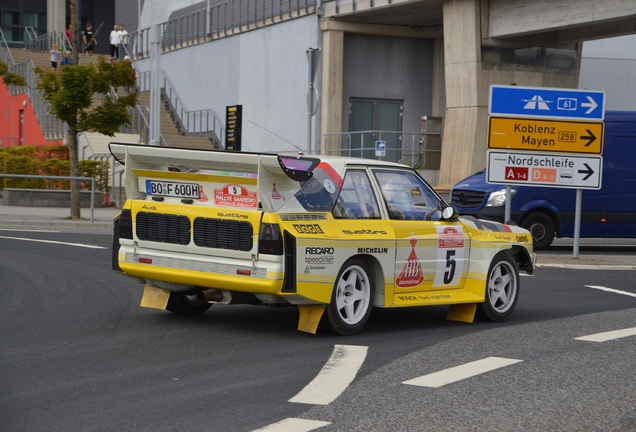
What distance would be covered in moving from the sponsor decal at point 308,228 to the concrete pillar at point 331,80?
26763 millimetres

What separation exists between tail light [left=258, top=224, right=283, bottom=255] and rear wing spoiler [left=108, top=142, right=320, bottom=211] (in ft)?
0.61

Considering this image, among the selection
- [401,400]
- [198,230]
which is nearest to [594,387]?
[401,400]

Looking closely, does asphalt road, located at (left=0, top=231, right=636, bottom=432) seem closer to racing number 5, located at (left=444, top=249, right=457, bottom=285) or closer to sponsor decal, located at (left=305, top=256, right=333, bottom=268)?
racing number 5, located at (left=444, top=249, right=457, bottom=285)

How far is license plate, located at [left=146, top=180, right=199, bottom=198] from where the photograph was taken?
936 cm

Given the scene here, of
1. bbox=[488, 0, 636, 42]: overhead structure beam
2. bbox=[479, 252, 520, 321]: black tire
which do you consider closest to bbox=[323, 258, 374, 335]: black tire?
bbox=[479, 252, 520, 321]: black tire

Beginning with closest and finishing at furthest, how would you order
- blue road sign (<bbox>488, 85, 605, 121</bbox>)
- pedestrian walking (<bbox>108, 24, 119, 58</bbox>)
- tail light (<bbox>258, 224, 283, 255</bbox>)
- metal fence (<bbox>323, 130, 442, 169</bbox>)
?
tail light (<bbox>258, 224, 283, 255</bbox>)
blue road sign (<bbox>488, 85, 605, 121</bbox>)
metal fence (<bbox>323, 130, 442, 169</bbox>)
pedestrian walking (<bbox>108, 24, 119, 58</bbox>)

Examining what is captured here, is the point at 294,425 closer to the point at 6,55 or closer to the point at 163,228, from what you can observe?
the point at 163,228

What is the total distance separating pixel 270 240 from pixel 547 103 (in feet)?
37.7

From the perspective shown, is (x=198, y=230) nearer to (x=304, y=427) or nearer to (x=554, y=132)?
(x=304, y=427)

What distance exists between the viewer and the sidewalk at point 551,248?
18.2 meters

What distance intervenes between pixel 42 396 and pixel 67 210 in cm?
2191

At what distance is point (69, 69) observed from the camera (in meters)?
25.0

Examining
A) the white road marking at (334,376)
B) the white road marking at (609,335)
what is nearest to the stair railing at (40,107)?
the white road marking at (609,335)

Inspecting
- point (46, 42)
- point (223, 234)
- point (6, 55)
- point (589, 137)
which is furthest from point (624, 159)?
point (46, 42)
